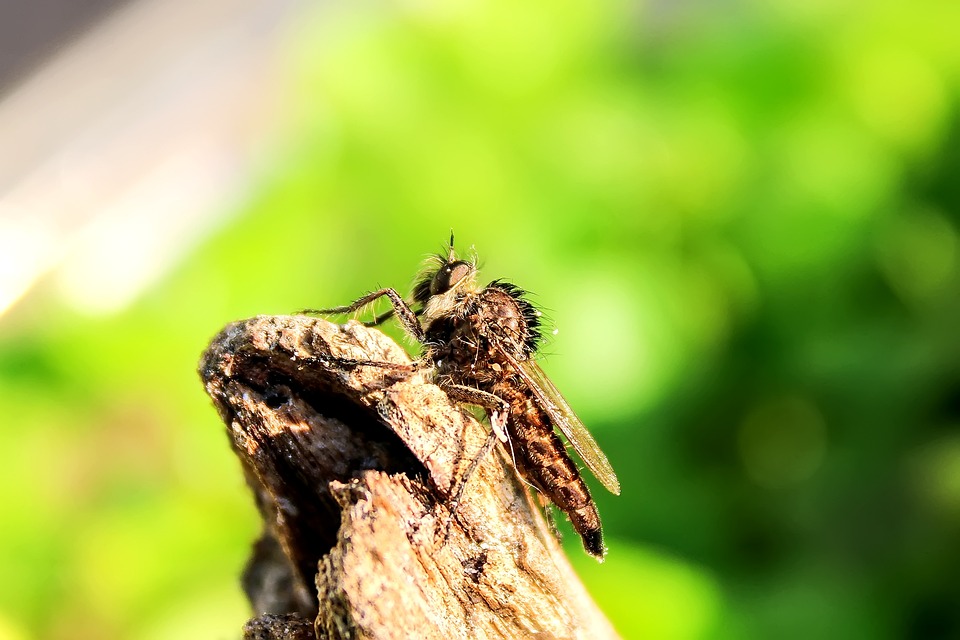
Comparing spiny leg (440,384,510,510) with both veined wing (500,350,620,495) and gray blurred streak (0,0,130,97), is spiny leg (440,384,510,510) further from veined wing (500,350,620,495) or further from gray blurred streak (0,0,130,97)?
gray blurred streak (0,0,130,97)

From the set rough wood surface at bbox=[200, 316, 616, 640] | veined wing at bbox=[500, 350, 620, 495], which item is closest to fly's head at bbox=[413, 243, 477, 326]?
veined wing at bbox=[500, 350, 620, 495]

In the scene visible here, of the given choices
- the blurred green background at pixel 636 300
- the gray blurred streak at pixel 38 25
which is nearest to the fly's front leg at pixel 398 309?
the blurred green background at pixel 636 300

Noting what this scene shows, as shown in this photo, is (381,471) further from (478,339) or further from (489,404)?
(478,339)

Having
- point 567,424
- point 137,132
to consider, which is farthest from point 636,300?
point 137,132

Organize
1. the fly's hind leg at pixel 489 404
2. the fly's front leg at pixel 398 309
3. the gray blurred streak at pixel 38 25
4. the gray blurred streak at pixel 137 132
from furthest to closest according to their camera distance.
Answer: the gray blurred streak at pixel 38 25 → the gray blurred streak at pixel 137 132 → the fly's front leg at pixel 398 309 → the fly's hind leg at pixel 489 404

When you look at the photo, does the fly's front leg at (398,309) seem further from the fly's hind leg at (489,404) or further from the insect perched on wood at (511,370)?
the fly's hind leg at (489,404)

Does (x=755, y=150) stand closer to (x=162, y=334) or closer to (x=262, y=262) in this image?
(x=262, y=262)

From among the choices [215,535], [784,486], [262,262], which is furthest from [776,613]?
[262,262]
